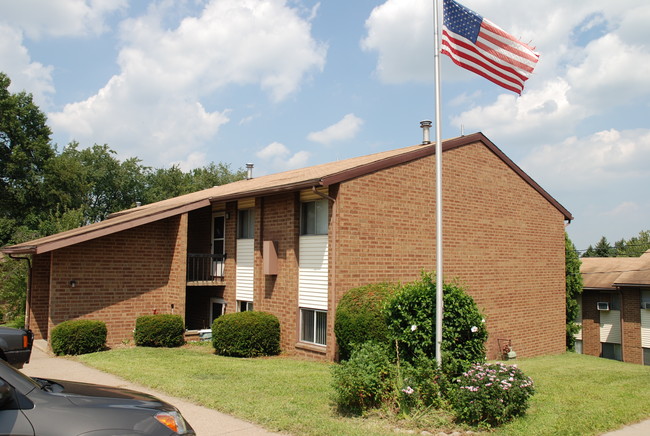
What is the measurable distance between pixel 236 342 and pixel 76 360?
12.5 ft

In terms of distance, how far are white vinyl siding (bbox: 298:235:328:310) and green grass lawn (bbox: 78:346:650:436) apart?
4.98 ft

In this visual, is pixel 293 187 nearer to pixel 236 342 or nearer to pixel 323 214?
pixel 323 214

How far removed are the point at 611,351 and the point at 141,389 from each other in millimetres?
24954

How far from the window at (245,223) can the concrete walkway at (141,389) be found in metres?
6.08

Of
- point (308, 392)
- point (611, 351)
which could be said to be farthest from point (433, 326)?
point (611, 351)

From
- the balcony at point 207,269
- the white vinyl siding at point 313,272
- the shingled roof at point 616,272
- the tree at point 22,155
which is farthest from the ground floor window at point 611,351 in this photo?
the tree at point 22,155

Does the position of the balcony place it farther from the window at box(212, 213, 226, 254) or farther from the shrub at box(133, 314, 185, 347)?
the shrub at box(133, 314, 185, 347)

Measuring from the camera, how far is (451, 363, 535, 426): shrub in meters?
7.22

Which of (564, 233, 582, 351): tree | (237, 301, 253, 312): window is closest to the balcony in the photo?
(237, 301, 253, 312): window

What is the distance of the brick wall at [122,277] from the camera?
14992 millimetres

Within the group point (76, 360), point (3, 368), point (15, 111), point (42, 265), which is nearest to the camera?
point (3, 368)

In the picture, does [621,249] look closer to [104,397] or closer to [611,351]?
[611,351]

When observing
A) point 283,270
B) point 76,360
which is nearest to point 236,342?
point 283,270

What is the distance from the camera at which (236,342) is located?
13844 millimetres
